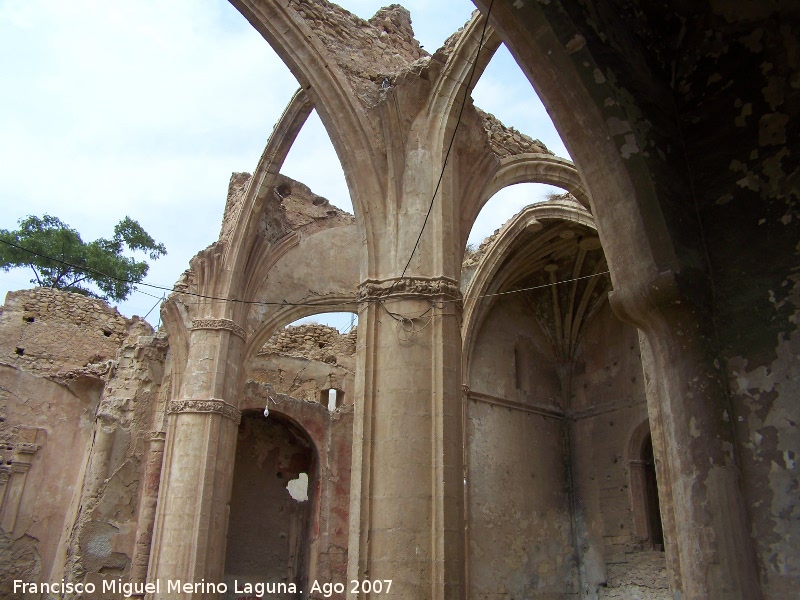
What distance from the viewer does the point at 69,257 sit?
821 inches

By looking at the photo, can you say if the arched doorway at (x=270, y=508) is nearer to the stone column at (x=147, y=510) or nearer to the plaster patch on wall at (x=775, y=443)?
the stone column at (x=147, y=510)

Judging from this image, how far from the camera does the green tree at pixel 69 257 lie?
20.3 metres

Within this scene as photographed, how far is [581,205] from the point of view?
12961 mm

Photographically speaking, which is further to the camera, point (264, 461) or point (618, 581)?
point (264, 461)

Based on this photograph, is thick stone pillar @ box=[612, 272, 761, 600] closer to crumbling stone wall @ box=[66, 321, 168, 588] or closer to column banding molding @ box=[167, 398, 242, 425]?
column banding molding @ box=[167, 398, 242, 425]

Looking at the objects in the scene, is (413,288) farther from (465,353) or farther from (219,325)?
(465,353)

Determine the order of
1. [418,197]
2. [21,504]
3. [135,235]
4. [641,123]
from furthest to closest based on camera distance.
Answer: [135,235], [21,504], [418,197], [641,123]

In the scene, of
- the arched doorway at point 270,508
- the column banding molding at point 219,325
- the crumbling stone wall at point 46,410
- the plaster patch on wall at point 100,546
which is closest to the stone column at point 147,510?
the plaster patch on wall at point 100,546

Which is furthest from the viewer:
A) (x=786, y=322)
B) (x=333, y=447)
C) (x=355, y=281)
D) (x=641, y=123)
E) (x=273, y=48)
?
(x=333, y=447)

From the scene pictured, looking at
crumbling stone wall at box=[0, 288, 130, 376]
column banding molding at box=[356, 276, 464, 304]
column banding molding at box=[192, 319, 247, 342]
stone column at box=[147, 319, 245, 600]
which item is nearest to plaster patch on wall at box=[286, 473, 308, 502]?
crumbling stone wall at box=[0, 288, 130, 376]

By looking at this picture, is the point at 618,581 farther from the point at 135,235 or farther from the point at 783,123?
the point at 135,235

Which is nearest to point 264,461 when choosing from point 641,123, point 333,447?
point 333,447

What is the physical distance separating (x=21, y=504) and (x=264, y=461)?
489 centimetres

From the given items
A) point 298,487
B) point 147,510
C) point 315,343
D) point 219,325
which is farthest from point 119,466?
point 298,487
